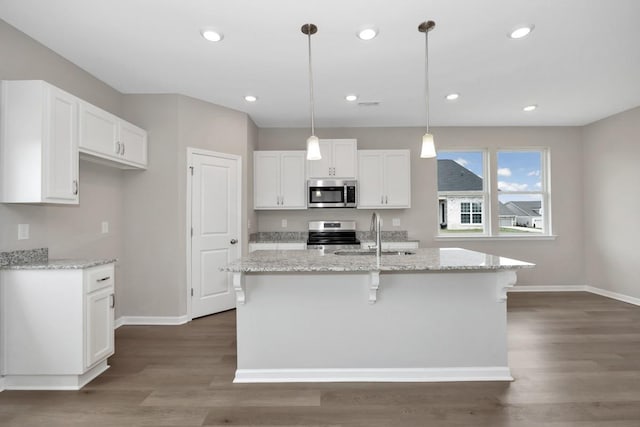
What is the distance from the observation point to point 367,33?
2637 mm

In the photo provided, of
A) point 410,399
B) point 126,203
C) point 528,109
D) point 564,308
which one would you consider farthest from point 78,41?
point 564,308

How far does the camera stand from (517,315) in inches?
160

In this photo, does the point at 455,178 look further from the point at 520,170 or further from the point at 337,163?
the point at 337,163

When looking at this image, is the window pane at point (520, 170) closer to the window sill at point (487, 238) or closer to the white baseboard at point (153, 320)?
the window sill at point (487, 238)

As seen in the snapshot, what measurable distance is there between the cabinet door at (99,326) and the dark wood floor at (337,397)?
19 centimetres

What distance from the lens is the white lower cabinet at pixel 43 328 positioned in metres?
2.36

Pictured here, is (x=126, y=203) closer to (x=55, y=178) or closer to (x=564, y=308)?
(x=55, y=178)

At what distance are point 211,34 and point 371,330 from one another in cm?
258

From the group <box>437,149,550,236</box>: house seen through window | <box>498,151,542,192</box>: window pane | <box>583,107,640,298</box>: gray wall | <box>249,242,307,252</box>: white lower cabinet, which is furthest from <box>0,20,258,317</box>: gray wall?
<box>583,107,640,298</box>: gray wall

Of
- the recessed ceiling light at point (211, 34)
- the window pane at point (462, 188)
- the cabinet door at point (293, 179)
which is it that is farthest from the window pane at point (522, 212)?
the recessed ceiling light at point (211, 34)

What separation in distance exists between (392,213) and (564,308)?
8.28ft

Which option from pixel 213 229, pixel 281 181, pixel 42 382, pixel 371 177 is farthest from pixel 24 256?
pixel 371 177

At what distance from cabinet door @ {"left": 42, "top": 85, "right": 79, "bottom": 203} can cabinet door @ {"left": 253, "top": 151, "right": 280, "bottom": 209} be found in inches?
97.5

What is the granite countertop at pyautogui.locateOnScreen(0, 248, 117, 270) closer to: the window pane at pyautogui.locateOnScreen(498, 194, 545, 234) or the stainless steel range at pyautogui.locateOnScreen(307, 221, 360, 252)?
the stainless steel range at pyautogui.locateOnScreen(307, 221, 360, 252)
